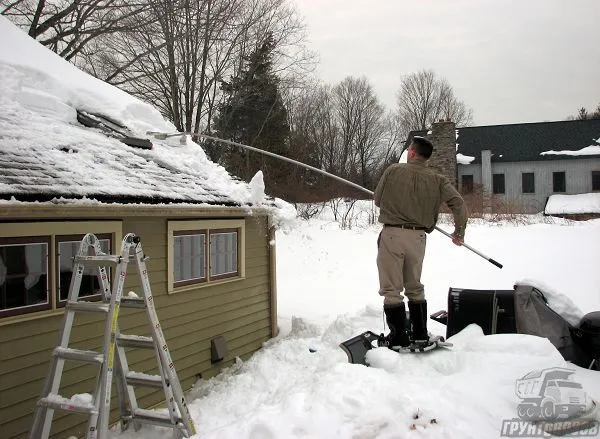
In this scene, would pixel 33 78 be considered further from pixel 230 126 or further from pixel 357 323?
pixel 230 126

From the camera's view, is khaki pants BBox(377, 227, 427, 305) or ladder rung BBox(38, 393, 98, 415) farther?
khaki pants BBox(377, 227, 427, 305)

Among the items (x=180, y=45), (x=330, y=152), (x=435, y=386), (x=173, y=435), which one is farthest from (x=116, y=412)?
(x=330, y=152)

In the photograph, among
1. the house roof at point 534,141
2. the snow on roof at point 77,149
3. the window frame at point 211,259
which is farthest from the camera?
the house roof at point 534,141

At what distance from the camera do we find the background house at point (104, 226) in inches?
169

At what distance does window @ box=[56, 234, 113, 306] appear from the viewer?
4688mm

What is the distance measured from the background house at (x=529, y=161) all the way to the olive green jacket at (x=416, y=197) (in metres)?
21.5

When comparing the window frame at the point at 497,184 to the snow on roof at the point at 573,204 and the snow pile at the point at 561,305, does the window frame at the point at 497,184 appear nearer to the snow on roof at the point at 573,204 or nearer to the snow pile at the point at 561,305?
the snow on roof at the point at 573,204

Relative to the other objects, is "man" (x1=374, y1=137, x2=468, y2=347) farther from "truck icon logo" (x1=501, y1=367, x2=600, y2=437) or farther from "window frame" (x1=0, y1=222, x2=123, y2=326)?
"window frame" (x1=0, y1=222, x2=123, y2=326)

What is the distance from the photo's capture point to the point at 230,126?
2034 centimetres

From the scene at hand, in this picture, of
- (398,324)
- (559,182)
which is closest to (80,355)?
(398,324)

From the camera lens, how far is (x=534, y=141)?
26875 millimetres

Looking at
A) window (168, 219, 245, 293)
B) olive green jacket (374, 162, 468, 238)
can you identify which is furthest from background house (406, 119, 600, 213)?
olive green jacket (374, 162, 468, 238)

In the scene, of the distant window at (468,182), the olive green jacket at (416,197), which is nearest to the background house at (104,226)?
the olive green jacket at (416,197)

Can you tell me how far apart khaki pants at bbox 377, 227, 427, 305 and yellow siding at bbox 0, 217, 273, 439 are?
2.90 meters
